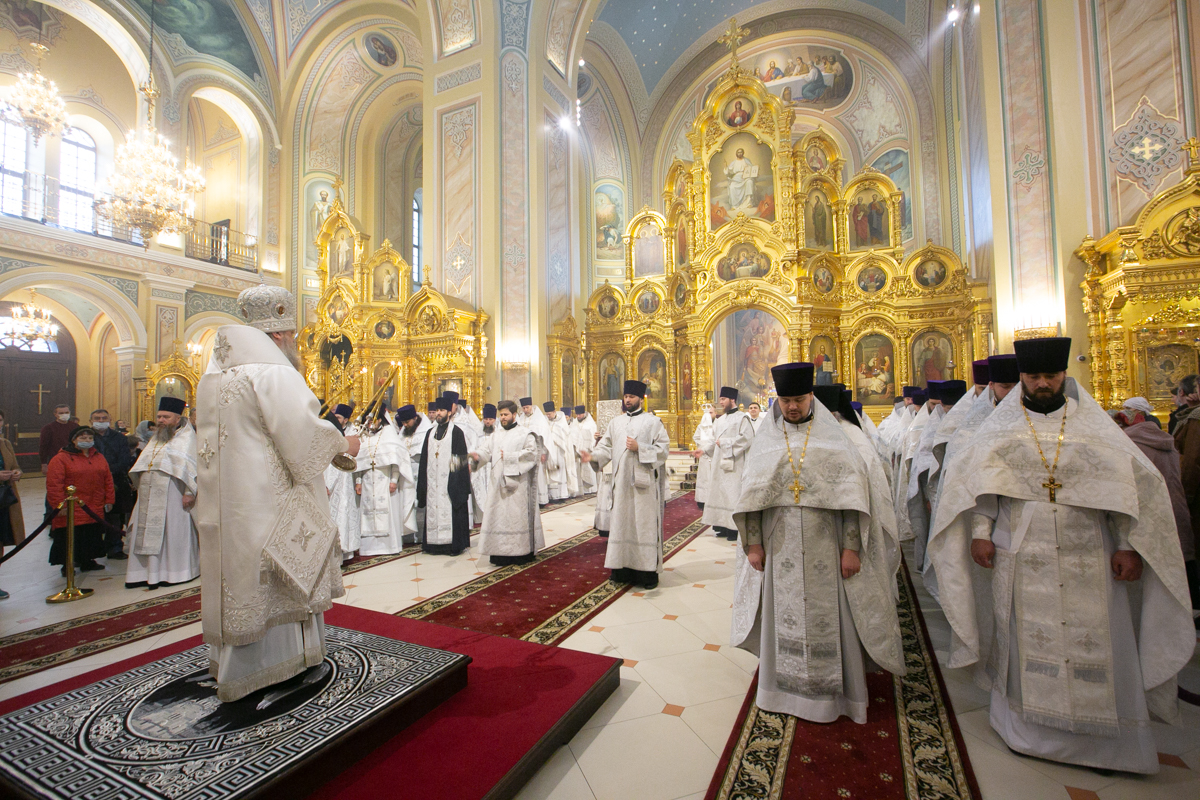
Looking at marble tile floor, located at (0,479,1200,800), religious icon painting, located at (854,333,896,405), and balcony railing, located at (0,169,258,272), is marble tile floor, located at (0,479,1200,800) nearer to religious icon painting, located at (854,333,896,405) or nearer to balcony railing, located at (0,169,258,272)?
religious icon painting, located at (854,333,896,405)

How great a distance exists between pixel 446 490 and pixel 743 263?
38.6 ft

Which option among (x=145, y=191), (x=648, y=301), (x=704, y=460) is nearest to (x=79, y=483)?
(x=704, y=460)

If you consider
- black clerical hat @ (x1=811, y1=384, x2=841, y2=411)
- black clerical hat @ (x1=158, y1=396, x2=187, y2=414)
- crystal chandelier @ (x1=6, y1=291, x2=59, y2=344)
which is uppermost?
crystal chandelier @ (x1=6, y1=291, x2=59, y2=344)

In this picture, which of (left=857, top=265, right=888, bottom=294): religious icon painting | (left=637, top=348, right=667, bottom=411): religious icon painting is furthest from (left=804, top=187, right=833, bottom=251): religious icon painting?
(left=637, top=348, right=667, bottom=411): religious icon painting

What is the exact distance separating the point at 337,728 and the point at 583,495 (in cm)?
924

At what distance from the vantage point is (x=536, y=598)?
5.11 metres

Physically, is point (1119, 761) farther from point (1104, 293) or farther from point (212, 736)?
point (1104, 293)

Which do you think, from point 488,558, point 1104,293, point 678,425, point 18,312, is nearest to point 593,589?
point 488,558

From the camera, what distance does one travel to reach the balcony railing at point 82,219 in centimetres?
1493

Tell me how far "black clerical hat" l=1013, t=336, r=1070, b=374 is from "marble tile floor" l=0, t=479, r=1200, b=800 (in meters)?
1.83

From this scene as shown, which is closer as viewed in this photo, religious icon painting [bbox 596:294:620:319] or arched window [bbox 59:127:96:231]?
arched window [bbox 59:127:96:231]

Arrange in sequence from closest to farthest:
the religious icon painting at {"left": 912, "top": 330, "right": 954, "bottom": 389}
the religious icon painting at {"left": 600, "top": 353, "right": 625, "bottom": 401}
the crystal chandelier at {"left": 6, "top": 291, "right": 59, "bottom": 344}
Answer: the religious icon painting at {"left": 912, "top": 330, "right": 954, "bottom": 389} → the crystal chandelier at {"left": 6, "top": 291, "right": 59, "bottom": 344} → the religious icon painting at {"left": 600, "top": 353, "right": 625, "bottom": 401}

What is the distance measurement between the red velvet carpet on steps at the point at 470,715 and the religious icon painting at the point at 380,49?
2058cm

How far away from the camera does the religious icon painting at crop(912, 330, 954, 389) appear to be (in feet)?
47.8
